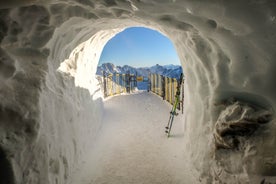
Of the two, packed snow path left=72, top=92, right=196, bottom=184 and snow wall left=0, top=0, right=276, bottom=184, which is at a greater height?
snow wall left=0, top=0, right=276, bottom=184

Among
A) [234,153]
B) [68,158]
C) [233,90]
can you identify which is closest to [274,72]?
[233,90]

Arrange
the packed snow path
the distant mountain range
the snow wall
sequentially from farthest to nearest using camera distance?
the distant mountain range → the packed snow path → the snow wall

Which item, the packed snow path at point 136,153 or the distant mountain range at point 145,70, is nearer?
the packed snow path at point 136,153

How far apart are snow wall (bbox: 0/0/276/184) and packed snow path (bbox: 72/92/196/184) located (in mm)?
766

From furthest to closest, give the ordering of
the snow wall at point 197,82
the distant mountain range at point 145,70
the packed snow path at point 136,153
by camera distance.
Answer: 1. the distant mountain range at point 145,70
2. the packed snow path at point 136,153
3. the snow wall at point 197,82

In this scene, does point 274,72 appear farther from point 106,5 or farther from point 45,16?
point 45,16

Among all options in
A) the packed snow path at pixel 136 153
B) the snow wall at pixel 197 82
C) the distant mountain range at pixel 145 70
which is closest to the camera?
the snow wall at pixel 197 82

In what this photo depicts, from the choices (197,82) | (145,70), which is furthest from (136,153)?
(145,70)

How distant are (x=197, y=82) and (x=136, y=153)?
2861mm

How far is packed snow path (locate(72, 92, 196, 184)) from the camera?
4629mm

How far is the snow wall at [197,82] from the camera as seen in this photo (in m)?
2.46

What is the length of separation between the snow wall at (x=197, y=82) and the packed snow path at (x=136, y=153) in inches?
30.2

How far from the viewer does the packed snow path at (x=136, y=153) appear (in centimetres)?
463

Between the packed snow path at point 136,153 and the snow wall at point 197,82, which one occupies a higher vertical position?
the snow wall at point 197,82
